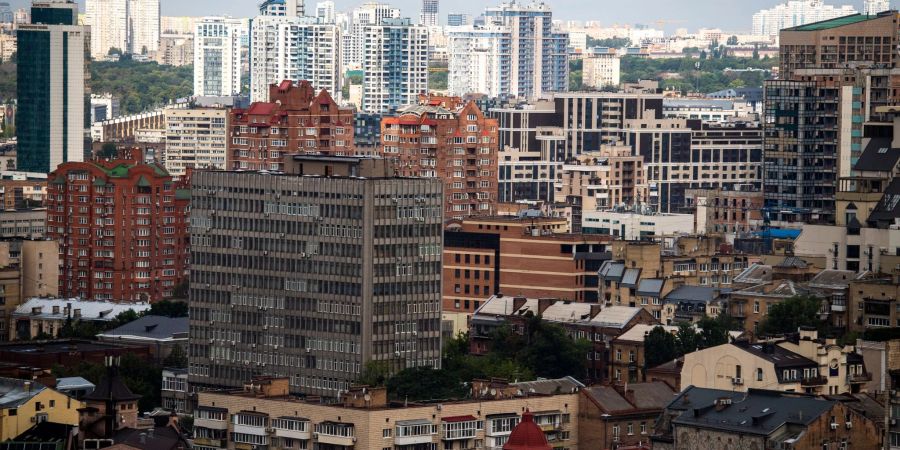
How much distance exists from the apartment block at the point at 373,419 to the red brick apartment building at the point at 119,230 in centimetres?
7382

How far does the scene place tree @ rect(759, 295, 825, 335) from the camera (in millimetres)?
133500

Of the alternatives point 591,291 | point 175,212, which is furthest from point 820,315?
point 175,212

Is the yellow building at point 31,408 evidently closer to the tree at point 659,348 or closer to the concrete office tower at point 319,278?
the concrete office tower at point 319,278

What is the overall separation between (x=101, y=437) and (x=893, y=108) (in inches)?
2606

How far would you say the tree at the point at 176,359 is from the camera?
142 m

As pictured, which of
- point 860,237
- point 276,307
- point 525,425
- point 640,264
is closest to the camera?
point 525,425

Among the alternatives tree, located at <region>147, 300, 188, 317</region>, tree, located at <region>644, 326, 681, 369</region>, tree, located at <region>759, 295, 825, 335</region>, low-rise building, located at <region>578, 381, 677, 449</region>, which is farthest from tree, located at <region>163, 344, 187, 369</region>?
low-rise building, located at <region>578, 381, 677, 449</region>

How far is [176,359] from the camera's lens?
144m

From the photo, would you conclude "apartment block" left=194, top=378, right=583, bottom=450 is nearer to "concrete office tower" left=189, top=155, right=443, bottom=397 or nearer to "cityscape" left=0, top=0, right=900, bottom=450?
"cityscape" left=0, top=0, right=900, bottom=450

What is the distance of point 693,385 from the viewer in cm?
11638

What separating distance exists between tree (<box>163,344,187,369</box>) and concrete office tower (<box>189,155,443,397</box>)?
6.23 m

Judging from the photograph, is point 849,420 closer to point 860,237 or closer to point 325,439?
point 325,439

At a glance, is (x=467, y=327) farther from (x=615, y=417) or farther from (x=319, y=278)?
(x=615, y=417)

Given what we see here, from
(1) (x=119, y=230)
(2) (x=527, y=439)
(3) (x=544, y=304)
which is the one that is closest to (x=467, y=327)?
(3) (x=544, y=304)
